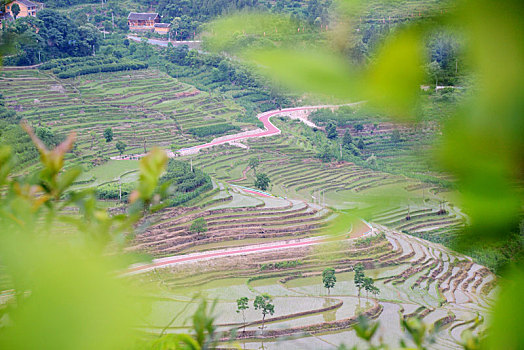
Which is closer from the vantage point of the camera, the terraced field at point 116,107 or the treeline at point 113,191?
the treeline at point 113,191

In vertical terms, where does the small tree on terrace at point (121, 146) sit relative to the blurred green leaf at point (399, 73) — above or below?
below

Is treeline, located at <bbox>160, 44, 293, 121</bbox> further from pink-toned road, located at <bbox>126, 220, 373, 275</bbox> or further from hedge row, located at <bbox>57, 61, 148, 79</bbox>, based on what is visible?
pink-toned road, located at <bbox>126, 220, 373, 275</bbox>

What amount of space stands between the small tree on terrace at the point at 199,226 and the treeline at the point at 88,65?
8.78 metres

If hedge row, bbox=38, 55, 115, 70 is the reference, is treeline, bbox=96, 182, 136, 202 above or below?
below

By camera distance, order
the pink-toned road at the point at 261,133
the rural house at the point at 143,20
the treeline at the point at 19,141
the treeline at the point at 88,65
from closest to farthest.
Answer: the treeline at the point at 19,141
the pink-toned road at the point at 261,133
the treeline at the point at 88,65
the rural house at the point at 143,20

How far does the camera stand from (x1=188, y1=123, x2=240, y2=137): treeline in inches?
531

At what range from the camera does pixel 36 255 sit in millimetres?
268

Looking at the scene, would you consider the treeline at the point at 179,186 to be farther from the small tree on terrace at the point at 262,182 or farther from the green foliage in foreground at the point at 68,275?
the green foliage in foreground at the point at 68,275

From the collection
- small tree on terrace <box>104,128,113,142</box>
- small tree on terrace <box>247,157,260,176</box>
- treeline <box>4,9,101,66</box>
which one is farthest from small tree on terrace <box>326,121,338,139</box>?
treeline <box>4,9,101,66</box>

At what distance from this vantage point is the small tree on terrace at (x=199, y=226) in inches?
344

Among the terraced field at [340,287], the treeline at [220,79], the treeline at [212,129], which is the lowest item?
the terraced field at [340,287]

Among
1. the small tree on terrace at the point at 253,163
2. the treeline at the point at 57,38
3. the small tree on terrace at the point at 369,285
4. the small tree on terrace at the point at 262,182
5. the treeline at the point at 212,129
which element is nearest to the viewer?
the small tree on terrace at the point at 369,285

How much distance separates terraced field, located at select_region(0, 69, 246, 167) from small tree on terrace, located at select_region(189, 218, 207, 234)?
3.75m

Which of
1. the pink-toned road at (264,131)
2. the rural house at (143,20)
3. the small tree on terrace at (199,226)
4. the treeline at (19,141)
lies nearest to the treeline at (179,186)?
the small tree on terrace at (199,226)
